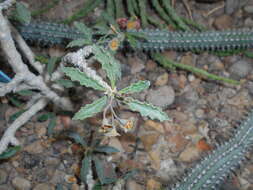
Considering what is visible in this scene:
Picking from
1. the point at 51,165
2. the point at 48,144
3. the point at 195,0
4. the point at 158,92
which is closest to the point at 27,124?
the point at 48,144

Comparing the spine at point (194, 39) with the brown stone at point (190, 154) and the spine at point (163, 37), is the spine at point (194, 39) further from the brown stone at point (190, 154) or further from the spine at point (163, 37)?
the brown stone at point (190, 154)

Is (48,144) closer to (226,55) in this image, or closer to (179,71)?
(179,71)

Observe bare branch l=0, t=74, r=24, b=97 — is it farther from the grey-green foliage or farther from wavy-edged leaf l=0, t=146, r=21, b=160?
the grey-green foliage

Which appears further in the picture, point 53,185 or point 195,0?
point 195,0

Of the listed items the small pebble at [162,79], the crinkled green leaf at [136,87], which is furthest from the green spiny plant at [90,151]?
the crinkled green leaf at [136,87]

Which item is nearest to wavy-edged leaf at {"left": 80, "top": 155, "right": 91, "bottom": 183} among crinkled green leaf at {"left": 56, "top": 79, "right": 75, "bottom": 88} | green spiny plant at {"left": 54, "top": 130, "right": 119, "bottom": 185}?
green spiny plant at {"left": 54, "top": 130, "right": 119, "bottom": 185}

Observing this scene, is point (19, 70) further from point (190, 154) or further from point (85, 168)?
point (190, 154)
